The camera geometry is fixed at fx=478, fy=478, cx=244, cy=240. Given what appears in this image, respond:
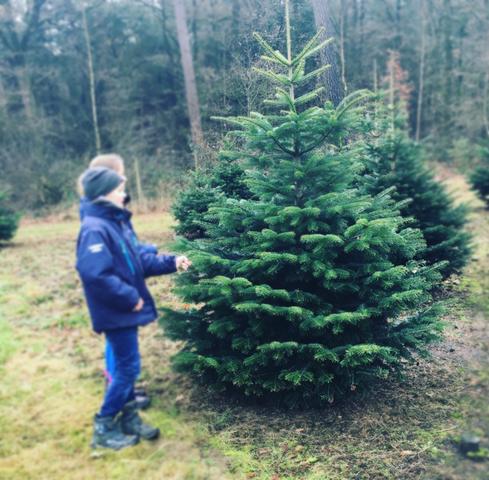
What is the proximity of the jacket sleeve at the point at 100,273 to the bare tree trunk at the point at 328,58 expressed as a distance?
485 cm

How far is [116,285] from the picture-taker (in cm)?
320

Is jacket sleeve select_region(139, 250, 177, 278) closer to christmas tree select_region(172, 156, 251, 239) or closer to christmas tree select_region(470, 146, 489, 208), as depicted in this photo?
christmas tree select_region(172, 156, 251, 239)

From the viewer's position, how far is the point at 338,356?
371 cm

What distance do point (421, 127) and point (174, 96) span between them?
50.1ft

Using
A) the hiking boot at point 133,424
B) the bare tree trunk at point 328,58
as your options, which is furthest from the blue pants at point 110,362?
the bare tree trunk at point 328,58

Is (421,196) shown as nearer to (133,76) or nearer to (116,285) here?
(116,285)

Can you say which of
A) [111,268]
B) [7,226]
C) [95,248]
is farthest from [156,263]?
[7,226]

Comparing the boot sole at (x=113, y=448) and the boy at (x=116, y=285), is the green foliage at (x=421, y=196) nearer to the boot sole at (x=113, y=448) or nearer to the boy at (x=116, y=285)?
the boy at (x=116, y=285)

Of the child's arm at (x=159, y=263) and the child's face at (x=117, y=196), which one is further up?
the child's face at (x=117, y=196)

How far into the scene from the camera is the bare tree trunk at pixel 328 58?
6.97m

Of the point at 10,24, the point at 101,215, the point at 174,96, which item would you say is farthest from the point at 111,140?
the point at 101,215

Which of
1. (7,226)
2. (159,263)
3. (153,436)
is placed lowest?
(7,226)

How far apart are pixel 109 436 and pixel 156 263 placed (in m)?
1.32

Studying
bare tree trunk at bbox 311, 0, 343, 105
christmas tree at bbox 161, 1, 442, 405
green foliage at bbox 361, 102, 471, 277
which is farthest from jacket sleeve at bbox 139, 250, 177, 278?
bare tree trunk at bbox 311, 0, 343, 105
